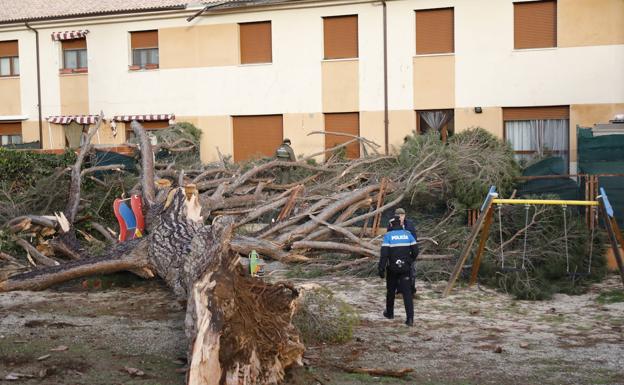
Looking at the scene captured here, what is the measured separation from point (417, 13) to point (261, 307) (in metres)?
15.6

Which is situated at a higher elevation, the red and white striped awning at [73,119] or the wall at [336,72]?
the wall at [336,72]

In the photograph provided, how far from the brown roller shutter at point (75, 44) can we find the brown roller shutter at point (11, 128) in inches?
119

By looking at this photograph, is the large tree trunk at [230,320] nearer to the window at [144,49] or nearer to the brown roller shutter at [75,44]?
the window at [144,49]

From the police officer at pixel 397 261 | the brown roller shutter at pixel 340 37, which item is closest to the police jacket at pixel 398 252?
the police officer at pixel 397 261

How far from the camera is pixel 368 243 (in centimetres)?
1349

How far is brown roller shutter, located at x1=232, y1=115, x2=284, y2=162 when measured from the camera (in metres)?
23.9

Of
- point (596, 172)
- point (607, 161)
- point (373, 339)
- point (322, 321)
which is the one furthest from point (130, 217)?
point (607, 161)

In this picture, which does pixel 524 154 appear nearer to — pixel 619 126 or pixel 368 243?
pixel 619 126

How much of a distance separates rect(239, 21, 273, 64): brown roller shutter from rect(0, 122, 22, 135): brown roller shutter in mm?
8200

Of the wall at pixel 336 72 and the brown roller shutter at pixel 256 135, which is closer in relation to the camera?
the wall at pixel 336 72

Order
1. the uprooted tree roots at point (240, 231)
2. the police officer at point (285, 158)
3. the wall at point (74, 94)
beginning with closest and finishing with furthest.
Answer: the uprooted tree roots at point (240, 231) → the police officer at point (285, 158) → the wall at point (74, 94)

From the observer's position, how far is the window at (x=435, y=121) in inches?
875

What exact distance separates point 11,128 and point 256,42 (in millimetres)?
9059

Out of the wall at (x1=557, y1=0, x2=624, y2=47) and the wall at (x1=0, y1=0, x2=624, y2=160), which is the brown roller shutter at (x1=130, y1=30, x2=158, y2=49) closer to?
the wall at (x1=0, y1=0, x2=624, y2=160)
